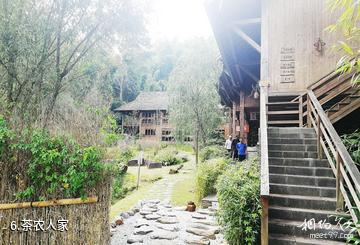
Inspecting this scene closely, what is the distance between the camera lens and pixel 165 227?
6.34m

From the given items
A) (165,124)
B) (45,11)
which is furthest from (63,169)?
(165,124)

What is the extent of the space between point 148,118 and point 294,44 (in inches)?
987

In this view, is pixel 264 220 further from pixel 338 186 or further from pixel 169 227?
pixel 169 227

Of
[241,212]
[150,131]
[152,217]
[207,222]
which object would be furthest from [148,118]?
[241,212]

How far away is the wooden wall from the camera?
755cm

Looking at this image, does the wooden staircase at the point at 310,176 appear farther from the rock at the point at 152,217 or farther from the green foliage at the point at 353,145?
the rock at the point at 152,217

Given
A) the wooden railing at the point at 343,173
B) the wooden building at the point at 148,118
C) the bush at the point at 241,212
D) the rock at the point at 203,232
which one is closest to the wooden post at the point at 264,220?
the bush at the point at 241,212

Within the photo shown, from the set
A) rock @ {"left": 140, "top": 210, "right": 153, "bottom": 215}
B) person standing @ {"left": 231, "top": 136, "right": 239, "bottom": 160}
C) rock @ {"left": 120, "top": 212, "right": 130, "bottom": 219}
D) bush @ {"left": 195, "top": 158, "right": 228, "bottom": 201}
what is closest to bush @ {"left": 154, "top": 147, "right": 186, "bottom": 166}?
person standing @ {"left": 231, "top": 136, "right": 239, "bottom": 160}

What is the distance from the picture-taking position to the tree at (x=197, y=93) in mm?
17219

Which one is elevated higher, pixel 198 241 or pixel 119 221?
pixel 198 241

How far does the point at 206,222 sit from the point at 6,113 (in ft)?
15.6

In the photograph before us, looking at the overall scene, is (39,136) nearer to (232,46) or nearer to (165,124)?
(232,46)

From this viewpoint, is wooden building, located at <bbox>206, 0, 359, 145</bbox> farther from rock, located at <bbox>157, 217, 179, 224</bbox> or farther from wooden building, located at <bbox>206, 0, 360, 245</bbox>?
rock, located at <bbox>157, 217, 179, 224</bbox>

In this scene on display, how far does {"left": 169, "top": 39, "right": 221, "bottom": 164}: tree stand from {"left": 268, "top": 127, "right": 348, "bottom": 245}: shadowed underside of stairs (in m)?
11.1
